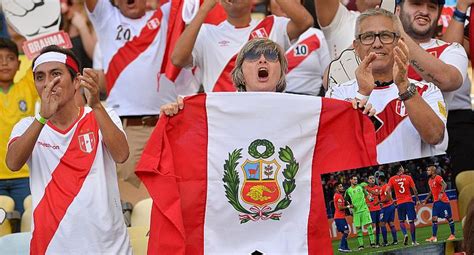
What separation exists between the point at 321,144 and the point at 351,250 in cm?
72

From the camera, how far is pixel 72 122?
6250 mm

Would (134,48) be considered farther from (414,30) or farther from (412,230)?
(412,230)

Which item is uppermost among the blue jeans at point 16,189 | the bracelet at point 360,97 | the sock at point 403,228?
the bracelet at point 360,97

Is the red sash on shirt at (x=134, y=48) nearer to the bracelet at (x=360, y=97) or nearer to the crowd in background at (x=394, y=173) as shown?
the bracelet at (x=360, y=97)

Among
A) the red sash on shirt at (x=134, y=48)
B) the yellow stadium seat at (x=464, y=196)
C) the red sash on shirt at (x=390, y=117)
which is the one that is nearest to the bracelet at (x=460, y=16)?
the yellow stadium seat at (x=464, y=196)

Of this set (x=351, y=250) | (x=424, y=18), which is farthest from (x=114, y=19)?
(x=351, y=250)

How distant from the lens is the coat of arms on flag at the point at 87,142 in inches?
242

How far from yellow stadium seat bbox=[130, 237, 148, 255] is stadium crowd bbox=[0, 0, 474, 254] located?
0.52 meters

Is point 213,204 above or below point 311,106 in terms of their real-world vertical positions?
below

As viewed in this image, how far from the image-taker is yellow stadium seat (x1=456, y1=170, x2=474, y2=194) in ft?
23.8

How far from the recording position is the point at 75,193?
6.07 metres

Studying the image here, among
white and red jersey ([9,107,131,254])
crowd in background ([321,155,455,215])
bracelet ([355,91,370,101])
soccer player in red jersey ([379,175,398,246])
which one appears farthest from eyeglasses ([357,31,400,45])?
white and red jersey ([9,107,131,254])

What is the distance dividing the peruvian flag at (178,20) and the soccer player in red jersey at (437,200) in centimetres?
310

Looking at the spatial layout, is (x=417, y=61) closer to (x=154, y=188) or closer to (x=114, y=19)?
(x=154, y=188)
